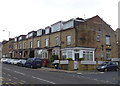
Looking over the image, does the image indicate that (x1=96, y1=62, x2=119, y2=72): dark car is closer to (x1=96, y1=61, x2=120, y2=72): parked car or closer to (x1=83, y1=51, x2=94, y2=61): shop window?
(x1=96, y1=61, x2=120, y2=72): parked car

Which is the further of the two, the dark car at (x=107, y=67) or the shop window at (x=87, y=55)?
the shop window at (x=87, y=55)

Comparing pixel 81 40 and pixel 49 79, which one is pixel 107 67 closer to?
pixel 81 40

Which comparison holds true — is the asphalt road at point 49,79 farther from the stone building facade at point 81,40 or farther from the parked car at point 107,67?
the stone building facade at point 81,40

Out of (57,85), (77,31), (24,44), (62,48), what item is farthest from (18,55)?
(57,85)

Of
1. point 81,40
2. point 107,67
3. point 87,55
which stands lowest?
point 107,67

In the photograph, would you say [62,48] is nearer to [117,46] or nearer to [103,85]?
[117,46]

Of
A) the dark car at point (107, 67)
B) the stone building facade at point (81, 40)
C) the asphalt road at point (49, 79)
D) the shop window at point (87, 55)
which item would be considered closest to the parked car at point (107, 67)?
the dark car at point (107, 67)

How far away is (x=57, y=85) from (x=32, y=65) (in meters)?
20.0

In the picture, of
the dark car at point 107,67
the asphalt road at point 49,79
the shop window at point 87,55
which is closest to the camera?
the asphalt road at point 49,79

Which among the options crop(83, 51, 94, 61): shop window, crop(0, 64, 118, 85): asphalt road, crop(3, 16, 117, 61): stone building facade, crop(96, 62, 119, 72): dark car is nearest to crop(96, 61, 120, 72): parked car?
crop(96, 62, 119, 72): dark car

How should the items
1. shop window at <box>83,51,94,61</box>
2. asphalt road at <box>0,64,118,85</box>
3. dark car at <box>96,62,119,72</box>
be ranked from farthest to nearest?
shop window at <box>83,51,94,61</box>
dark car at <box>96,62,119,72</box>
asphalt road at <box>0,64,118,85</box>

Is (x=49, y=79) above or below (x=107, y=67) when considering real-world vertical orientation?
below

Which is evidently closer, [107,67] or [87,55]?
[107,67]

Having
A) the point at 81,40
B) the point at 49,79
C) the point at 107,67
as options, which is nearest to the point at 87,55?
the point at 81,40
